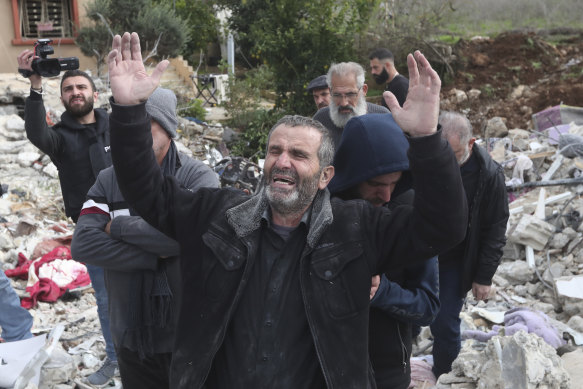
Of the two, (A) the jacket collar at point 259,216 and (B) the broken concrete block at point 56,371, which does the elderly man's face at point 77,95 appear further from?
(A) the jacket collar at point 259,216

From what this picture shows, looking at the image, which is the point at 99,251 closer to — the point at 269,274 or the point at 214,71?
the point at 269,274

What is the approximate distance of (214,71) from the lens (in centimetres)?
2300

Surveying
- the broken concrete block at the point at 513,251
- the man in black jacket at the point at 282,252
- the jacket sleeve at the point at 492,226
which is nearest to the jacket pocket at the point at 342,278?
the man in black jacket at the point at 282,252

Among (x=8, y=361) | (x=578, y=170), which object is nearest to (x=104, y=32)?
(x=578, y=170)

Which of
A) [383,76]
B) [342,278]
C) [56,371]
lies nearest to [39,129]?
[56,371]

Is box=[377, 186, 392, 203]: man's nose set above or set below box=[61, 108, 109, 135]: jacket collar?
below

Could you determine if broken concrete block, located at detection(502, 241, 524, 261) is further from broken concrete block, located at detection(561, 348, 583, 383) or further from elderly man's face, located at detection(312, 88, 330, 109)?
broken concrete block, located at detection(561, 348, 583, 383)

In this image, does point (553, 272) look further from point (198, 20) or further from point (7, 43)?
point (7, 43)

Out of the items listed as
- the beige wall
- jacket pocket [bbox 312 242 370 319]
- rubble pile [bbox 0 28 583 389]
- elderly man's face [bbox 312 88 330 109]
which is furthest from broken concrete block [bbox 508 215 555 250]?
the beige wall

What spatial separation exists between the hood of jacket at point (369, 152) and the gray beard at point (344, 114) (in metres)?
2.20

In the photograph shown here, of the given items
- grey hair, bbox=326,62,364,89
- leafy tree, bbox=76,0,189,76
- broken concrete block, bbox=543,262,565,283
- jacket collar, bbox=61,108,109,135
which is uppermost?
leafy tree, bbox=76,0,189,76

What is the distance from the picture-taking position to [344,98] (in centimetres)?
497

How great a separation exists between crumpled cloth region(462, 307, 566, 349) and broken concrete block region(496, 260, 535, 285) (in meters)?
1.69

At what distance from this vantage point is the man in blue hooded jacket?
2.49 metres
